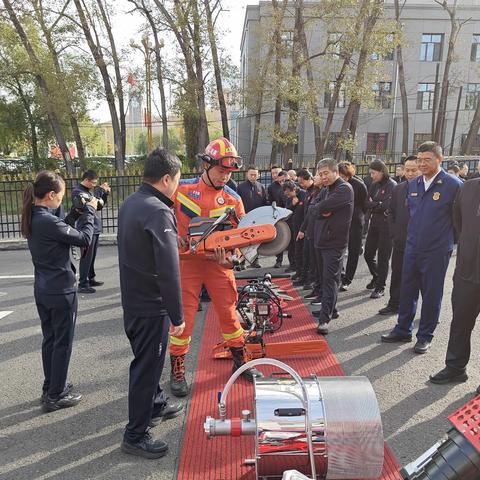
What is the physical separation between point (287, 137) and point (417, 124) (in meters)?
21.3

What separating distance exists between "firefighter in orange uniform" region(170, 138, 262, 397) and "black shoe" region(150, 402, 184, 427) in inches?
10.4

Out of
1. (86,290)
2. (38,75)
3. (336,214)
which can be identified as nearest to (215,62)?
(38,75)

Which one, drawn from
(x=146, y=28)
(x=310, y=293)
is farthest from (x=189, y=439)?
(x=146, y=28)

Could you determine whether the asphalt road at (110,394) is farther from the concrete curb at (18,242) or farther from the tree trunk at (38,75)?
the tree trunk at (38,75)

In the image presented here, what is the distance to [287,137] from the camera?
19984mm

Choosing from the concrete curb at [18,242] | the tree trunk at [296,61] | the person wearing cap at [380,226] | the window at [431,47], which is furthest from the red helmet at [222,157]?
the window at [431,47]

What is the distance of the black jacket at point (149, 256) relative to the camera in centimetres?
267

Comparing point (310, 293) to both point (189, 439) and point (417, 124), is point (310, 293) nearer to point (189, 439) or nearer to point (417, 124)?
point (189, 439)

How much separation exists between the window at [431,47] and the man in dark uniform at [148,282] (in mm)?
39232

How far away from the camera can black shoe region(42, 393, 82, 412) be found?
3.60 meters

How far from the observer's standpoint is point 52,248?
134 inches

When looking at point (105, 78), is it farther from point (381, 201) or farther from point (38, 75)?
point (381, 201)

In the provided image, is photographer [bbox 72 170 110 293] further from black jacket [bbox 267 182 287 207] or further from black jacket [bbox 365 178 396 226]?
black jacket [bbox 365 178 396 226]

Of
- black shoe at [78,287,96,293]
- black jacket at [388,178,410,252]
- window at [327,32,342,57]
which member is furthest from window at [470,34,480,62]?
black shoe at [78,287,96,293]
